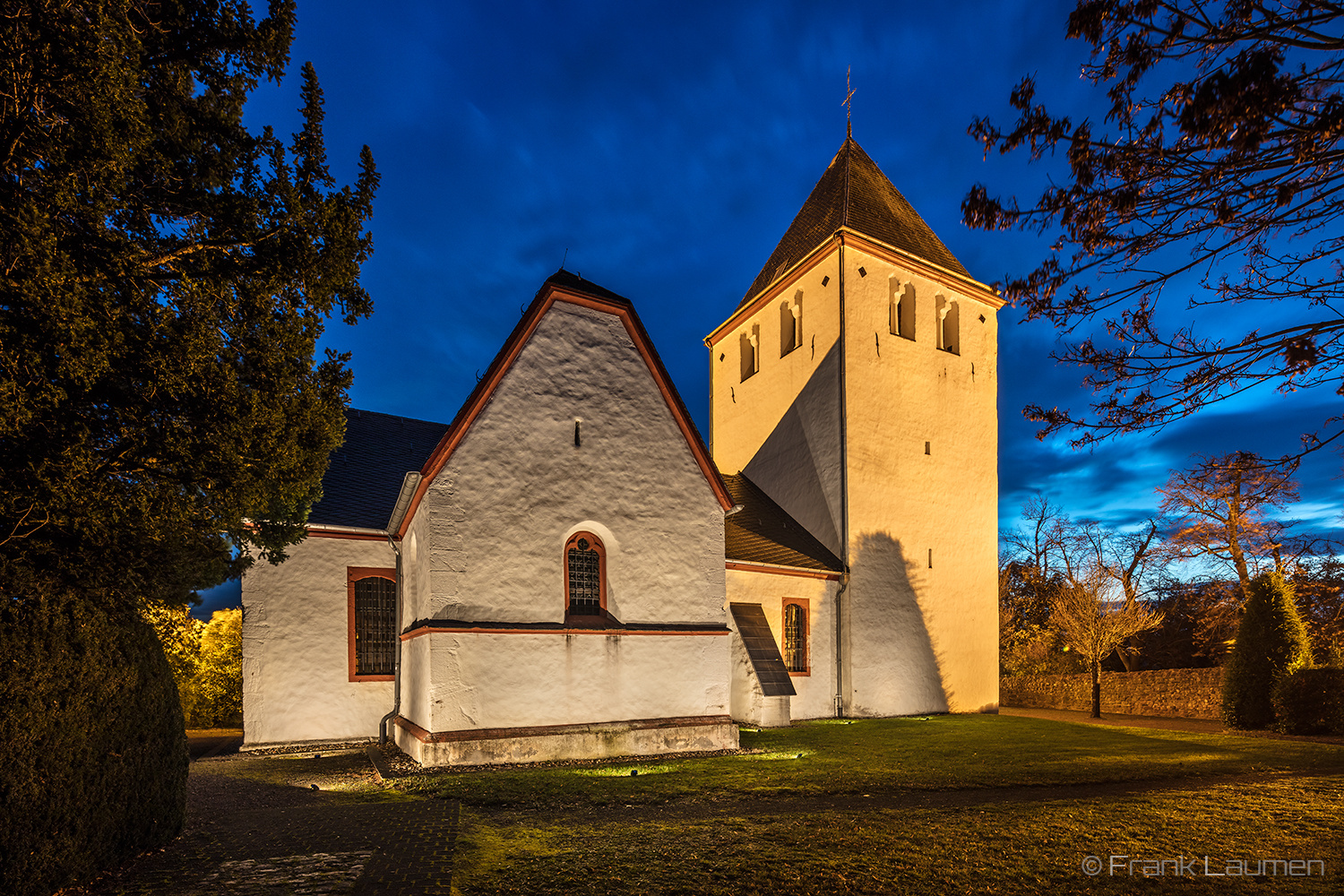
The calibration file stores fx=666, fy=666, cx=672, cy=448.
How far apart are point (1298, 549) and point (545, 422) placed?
2882 centimetres

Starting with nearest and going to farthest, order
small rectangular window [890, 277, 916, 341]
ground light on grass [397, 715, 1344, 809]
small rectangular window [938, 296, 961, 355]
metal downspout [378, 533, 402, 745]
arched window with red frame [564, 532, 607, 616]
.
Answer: ground light on grass [397, 715, 1344, 809]
arched window with red frame [564, 532, 607, 616]
metal downspout [378, 533, 402, 745]
small rectangular window [890, 277, 916, 341]
small rectangular window [938, 296, 961, 355]

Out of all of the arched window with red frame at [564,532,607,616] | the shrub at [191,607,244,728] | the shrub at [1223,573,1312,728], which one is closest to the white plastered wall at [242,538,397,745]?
the shrub at [191,607,244,728]

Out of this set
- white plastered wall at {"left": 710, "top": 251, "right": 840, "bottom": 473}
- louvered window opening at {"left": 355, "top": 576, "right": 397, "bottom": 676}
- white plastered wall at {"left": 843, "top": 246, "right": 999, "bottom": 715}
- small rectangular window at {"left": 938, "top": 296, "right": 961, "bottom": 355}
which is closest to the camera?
louvered window opening at {"left": 355, "top": 576, "right": 397, "bottom": 676}

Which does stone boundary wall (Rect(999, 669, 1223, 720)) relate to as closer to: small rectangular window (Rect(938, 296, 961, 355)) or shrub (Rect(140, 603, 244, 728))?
small rectangular window (Rect(938, 296, 961, 355))

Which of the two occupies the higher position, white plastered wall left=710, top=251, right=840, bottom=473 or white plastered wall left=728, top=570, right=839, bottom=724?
white plastered wall left=710, top=251, right=840, bottom=473

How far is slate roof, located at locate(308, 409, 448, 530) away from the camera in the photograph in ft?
48.7

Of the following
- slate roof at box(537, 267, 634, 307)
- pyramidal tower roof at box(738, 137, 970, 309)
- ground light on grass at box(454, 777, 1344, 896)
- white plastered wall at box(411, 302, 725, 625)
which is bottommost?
ground light on grass at box(454, 777, 1344, 896)

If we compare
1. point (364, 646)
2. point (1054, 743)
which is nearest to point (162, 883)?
point (364, 646)

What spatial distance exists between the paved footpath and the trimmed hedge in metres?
0.36

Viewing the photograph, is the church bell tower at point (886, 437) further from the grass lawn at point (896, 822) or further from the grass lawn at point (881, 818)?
the grass lawn at point (896, 822)

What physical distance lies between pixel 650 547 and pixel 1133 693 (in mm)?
21863

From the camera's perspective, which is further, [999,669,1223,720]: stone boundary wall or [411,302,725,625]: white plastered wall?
[999,669,1223,720]: stone boundary wall

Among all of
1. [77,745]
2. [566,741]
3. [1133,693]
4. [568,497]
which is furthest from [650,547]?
[1133,693]

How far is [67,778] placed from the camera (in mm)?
5129
